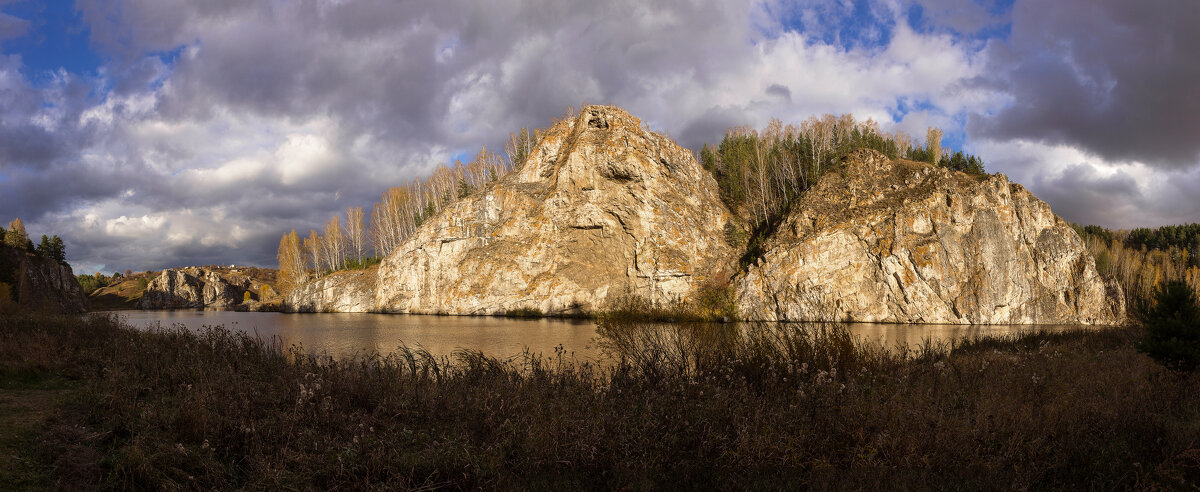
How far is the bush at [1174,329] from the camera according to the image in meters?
10.9

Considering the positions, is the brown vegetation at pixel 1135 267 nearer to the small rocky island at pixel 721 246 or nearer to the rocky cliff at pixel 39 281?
the small rocky island at pixel 721 246

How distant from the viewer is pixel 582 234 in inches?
2598

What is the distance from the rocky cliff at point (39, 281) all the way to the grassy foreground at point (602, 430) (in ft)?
188

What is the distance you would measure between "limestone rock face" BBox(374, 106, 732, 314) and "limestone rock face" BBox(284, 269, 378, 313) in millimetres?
15613

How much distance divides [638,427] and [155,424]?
20.7 ft

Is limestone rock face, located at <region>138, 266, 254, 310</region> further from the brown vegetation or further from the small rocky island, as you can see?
the brown vegetation

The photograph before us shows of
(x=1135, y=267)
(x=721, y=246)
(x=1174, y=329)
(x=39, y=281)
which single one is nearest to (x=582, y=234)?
(x=721, y=246)

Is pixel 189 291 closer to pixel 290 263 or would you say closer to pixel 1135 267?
pixel 290 263

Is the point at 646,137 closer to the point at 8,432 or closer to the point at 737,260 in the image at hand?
the point at 737,260

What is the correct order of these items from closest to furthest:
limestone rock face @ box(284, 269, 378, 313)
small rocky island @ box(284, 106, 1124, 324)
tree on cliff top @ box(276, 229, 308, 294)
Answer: small rocky island @ box(284, 106, 1124, 324)
limestone rock face @ box(284, 269, 378, 313)
tree on cliff top @ box(276, 229, 308, 294)

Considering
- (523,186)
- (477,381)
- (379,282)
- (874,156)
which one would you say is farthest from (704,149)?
(477,381)

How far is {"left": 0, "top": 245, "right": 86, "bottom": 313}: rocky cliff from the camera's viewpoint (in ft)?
174

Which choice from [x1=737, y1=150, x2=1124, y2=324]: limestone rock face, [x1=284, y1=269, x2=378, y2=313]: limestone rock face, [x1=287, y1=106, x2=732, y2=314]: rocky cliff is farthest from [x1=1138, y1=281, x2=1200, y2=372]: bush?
[x1=284, y1=269, x2=378, y2=313]: limestone rock face

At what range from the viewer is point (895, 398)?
7.40 meters
